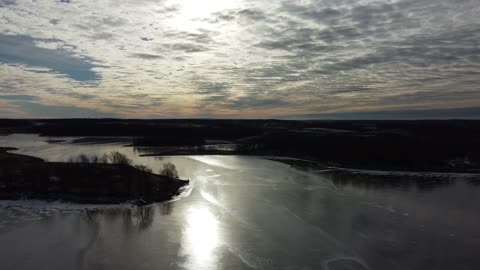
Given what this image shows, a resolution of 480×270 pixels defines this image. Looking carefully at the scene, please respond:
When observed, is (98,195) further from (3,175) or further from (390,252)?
(390,252)

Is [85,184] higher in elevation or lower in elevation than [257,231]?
higher

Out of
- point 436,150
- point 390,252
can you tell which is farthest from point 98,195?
point 436,150

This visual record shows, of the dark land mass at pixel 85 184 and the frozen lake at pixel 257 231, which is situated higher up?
the dark land mass at pixel 85 184

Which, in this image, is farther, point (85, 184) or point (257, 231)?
point (85, 184)

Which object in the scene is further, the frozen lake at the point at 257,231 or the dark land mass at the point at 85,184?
the dark land mass at the point at 85,184
